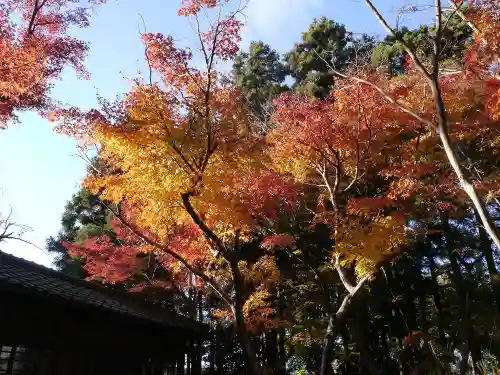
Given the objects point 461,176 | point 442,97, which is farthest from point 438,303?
point 461,176

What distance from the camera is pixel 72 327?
313 inches

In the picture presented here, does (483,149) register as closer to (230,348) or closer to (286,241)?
(286,241)

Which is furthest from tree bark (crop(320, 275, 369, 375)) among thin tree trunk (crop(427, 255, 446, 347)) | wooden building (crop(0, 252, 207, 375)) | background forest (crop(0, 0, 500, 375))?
thin tree trunk (crop(427, 255, 446, 347))

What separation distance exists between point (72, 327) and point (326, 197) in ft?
27.3

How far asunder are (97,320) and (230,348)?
11883 millimetres

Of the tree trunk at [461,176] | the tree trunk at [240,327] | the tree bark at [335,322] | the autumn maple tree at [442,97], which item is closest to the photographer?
the tree trunk at [461,176]

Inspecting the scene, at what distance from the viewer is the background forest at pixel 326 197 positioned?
28.9 feet

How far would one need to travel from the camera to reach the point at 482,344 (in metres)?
15.3

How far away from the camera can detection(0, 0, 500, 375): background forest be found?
28.9ft

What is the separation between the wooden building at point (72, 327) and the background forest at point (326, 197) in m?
1.61

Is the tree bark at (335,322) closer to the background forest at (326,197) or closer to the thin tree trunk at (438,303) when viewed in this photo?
the background forest at (326,197)

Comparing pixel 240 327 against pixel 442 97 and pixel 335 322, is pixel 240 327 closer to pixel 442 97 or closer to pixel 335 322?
pixel 335 322

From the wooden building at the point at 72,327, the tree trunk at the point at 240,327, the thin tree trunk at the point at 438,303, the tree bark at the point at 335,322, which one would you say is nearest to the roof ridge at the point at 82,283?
the wooden building at the point at 72,327

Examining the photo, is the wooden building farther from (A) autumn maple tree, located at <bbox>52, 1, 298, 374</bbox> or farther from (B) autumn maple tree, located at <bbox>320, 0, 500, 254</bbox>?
(B) autumn maple tree, located at <bbox>320, 0, 500, 254</bbox>
